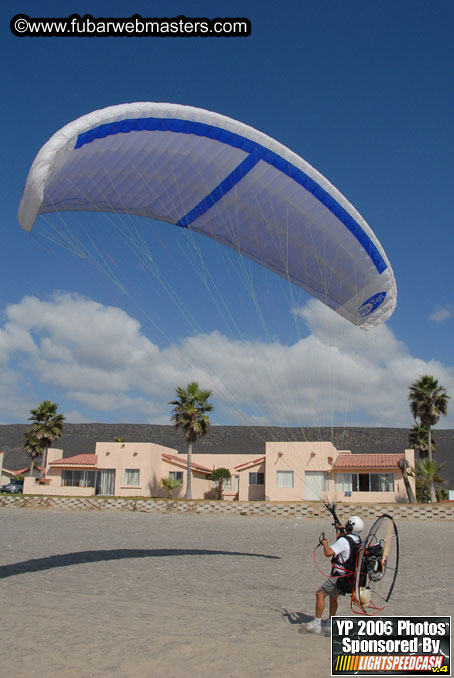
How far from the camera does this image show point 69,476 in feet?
120

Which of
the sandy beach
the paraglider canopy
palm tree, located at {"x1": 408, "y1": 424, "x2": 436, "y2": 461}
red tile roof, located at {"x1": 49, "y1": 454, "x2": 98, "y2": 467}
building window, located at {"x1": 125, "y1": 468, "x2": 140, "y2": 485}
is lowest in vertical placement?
the sandy beach

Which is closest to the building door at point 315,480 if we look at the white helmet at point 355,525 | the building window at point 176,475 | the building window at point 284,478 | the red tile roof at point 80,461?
the building window at point 284,478

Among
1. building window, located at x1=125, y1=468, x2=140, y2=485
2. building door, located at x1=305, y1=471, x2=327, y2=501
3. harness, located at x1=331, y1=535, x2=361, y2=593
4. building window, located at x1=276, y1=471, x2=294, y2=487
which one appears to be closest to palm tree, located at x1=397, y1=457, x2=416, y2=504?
building door, located at x1=305, y1=471, x2=327, y2=501

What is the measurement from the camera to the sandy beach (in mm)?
5102

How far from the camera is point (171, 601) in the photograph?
306 inches

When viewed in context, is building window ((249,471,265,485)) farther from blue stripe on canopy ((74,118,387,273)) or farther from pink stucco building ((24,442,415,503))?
blue stripe on canopy ((74,118,387,273))

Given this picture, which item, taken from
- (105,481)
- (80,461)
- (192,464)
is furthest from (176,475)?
(80,461)

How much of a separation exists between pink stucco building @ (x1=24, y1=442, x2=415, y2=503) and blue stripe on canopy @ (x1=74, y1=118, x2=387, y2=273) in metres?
19.2

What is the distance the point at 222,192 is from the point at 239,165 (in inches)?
29.7

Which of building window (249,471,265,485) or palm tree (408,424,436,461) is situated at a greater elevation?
palm tree (408,424,436,461)

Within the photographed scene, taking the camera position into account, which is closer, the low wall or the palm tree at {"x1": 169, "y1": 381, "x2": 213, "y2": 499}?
the low wall

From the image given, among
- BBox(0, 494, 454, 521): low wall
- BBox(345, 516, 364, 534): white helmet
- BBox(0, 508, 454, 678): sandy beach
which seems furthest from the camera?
BBox(0, 494, 454, 521): low wall

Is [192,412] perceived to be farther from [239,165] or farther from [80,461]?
[239,165]

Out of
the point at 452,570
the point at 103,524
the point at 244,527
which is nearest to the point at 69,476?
the point at 103,524
